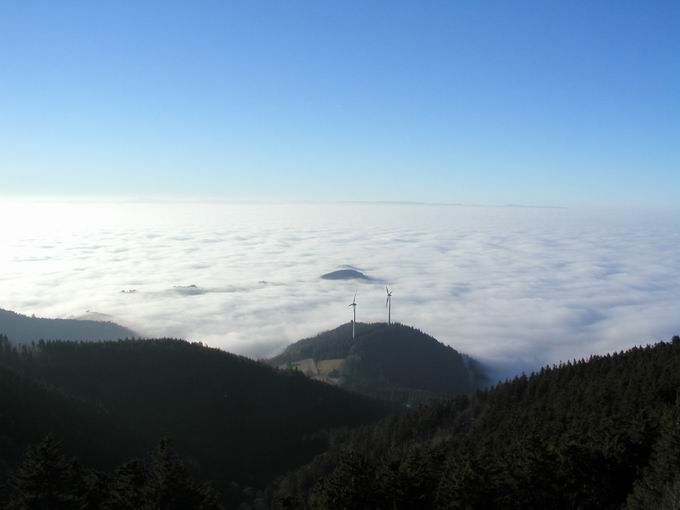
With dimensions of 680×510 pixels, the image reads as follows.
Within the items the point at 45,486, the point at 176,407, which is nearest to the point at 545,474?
the point at 45,486

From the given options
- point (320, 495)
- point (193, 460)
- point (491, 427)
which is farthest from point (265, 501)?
point (320, 495)

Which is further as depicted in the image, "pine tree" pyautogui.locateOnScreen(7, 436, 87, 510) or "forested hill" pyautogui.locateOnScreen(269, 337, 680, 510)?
"forested hill" pyautogui.locateOnScreen(269, 337, 680, 510)

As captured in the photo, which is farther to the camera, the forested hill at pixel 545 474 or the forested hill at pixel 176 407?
the forested hill at pixel 176 407

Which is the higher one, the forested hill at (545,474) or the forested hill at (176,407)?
the forested hill at (545,474)

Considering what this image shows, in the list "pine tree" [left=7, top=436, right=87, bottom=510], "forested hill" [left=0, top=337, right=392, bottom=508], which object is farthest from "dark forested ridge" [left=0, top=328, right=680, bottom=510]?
"forested hill" [left=0, top=337, right=392, bottom=508]

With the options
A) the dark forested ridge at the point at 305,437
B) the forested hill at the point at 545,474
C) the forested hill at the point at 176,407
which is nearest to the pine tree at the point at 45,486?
the dark forested ridge at the point at 305,437

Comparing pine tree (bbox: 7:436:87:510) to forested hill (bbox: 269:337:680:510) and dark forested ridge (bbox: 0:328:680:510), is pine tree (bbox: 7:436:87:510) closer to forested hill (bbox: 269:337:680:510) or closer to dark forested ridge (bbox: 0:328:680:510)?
dark forested ridge (bbox: 0:328:680:510)

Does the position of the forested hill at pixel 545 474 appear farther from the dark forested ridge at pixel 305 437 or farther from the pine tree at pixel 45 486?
the pine tree at pixel 45 486

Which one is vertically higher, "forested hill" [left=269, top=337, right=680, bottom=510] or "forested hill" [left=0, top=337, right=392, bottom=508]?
"forested hill" [left=269, top=337, right=680, bottom=510]
